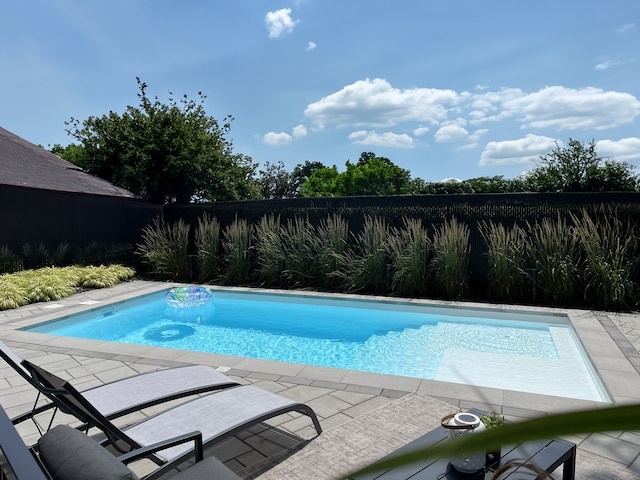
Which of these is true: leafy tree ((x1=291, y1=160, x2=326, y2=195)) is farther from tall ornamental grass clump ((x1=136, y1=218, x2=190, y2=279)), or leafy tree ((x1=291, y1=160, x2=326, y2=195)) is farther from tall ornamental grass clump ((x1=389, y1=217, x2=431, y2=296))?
tall ornamental grass clump ((x1=389, y1=217, x2=431, y2=296))

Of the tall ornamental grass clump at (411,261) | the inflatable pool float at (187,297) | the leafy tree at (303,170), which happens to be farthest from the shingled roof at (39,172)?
the leafy tree at (303,170)

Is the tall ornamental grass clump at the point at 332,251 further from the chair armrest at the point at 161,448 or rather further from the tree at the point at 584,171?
the tree at the point at 584,171

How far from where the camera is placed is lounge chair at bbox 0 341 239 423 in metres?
2.74

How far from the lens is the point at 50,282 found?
28.2 feet

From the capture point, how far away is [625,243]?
723cm

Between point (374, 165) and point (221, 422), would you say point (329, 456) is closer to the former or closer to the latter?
point (221, 422)

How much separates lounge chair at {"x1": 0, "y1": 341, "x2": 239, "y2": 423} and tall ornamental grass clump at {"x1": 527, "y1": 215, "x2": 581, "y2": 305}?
647 cm

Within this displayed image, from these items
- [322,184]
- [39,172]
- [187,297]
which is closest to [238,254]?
[187,297]

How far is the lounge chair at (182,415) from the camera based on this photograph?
2.25m

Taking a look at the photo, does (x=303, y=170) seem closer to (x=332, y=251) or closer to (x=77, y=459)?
(x=332, y=251)

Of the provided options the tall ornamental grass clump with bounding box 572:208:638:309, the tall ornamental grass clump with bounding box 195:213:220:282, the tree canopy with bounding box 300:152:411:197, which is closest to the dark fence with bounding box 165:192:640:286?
the tall ornamental grass clump with bounding box 572:208:638:309

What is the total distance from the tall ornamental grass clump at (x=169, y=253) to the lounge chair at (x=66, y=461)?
9665mm

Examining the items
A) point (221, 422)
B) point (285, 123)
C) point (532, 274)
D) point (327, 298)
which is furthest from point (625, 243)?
point (285, 123)

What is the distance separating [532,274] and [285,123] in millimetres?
17540
